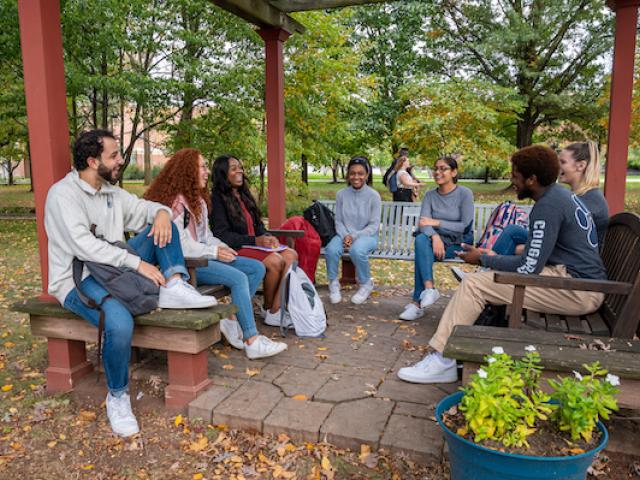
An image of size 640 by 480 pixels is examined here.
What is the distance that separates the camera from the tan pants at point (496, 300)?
304 cm

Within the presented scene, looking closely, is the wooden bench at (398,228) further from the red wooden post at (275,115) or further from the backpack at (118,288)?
the backpack at (118,288)

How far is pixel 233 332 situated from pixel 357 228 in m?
1.98

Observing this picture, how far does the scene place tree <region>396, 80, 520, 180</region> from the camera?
44.9 ft

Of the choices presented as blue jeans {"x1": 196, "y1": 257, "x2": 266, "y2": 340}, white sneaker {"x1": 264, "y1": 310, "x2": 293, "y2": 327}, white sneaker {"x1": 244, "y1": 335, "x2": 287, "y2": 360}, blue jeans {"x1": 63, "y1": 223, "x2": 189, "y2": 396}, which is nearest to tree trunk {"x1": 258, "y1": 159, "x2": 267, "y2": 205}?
white sneaker {"x1": 264, "y1": 310, "x2": 293, "y2": 327}

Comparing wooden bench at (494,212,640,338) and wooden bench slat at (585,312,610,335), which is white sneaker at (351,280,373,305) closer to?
wooden bench at (494,212,640,338)

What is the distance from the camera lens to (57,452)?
2676 millimetres

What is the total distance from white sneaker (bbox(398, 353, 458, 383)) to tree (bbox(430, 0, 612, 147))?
14.6 m

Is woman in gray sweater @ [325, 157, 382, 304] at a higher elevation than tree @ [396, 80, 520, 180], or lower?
lower

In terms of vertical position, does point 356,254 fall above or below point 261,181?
below

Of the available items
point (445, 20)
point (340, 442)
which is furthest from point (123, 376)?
point (445, 20)

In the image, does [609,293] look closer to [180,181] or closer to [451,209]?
[451,209]

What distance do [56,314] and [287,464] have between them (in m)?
1.65

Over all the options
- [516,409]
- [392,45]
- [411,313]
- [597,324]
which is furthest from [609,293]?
[392,45]

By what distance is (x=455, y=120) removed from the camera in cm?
1388
